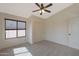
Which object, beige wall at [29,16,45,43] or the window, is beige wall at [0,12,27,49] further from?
beige wall at [29,16,45,43]

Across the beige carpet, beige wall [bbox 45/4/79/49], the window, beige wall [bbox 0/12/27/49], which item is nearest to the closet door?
beige wall [bbox 45/4/79/49]

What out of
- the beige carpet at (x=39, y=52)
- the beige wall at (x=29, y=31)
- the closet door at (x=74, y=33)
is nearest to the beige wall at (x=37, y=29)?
the beige wall at (x=29, y=31)

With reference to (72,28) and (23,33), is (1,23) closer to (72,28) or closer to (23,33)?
(23,33)

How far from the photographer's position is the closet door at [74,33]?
4699 millimetres

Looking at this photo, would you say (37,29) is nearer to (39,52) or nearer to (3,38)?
(3,38)

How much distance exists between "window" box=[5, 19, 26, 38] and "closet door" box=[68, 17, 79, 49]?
3.25 m

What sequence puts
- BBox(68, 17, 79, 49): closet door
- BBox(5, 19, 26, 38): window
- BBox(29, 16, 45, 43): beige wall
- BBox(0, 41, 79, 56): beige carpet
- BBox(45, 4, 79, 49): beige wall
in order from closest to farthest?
BBox(0, 41, 79, 56): beige carpet → BBox(68, 17, 79, 49): closet door → BBox(45, 4, 79, 49): beige wall → BBox(5, 19, 26, 38): window → BBox(29, 16, 45, 43): beige wall

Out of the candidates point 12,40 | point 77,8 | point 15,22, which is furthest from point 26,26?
point 77,8

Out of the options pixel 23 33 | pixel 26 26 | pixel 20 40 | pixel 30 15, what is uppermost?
pixel 30 15

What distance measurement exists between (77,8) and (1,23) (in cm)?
425

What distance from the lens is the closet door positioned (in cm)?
Result: 470

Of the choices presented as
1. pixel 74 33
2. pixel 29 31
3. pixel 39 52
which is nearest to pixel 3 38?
pixel 29 31

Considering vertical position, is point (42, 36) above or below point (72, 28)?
below

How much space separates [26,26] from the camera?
645 centimetres
